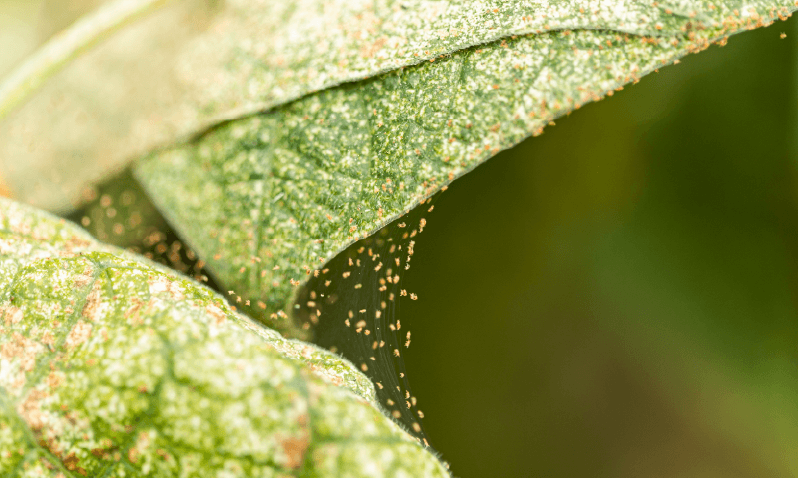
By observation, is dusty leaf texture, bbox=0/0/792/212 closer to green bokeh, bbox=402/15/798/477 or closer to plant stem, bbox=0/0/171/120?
plant stem, bbox=0/0/171/120

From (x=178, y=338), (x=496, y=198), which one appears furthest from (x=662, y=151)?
(x=178, y=338)

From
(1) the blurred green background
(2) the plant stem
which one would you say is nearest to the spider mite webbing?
(1) the blurred green background

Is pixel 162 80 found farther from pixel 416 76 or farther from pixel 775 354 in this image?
pixel 775 354

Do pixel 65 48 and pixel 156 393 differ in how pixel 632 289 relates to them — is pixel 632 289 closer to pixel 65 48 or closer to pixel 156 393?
pixel 156 393

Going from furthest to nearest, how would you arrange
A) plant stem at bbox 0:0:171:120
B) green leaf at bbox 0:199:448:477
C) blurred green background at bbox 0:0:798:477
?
1. plant stem at bbox 0:0:171:120
2. blurred green background at bbox 0:0:798:477
3. green leaf at bbox 0:199:448:477

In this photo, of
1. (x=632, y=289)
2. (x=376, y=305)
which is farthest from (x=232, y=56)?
(x=632, y=289)
